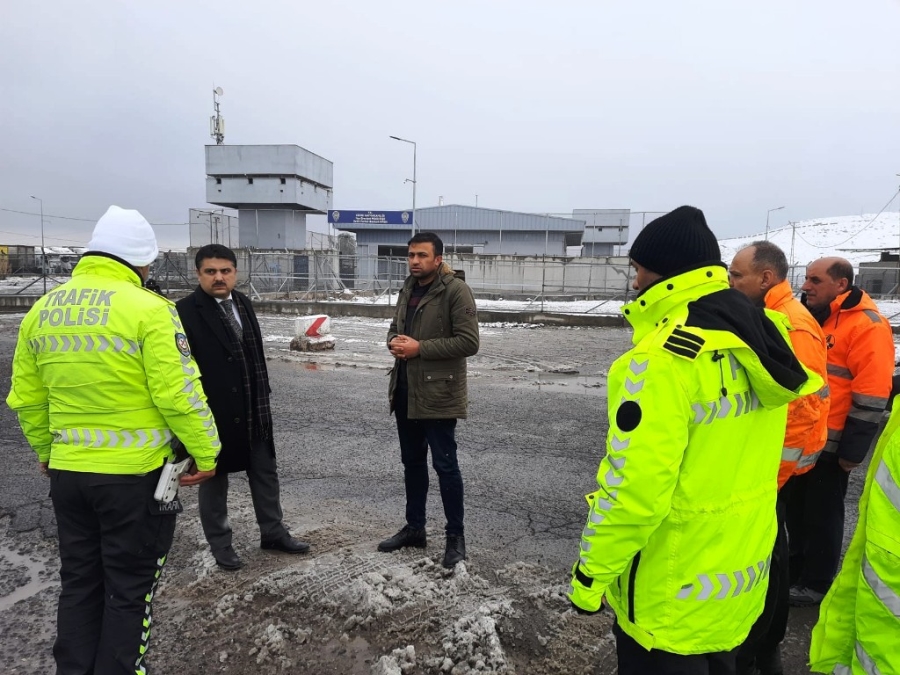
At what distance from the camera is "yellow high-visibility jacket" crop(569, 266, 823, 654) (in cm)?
157

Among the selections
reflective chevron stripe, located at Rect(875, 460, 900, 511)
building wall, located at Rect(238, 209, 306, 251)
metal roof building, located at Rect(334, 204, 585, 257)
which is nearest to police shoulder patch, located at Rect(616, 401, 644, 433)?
reflective chevron stripe, located at Rect(875, 460, 900, 511)

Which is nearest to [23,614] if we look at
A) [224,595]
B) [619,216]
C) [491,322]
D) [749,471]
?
[224,595]

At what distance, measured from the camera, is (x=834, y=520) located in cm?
324

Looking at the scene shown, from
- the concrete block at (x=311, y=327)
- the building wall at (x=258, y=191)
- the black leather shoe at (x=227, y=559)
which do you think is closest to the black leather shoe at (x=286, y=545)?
the black leather shoe at (x=227, y=559)

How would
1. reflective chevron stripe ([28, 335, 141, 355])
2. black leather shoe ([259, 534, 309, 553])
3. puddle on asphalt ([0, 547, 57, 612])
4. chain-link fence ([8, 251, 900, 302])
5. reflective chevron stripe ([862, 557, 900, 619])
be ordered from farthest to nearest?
chain-link fence ([8, 251, 900, 302]) < black leather shoe ([259, 534, 309, 553]) < puddle on asphalt ([0, 547, 57, 612]) < reflective chevron stripe ([28, 335, 141, 355]) < reflective chevron stripe ([862, 557, 900, 619])

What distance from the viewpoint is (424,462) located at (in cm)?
380

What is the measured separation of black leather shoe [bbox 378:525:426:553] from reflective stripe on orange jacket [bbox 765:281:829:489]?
7.17 ft

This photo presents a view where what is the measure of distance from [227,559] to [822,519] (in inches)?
143

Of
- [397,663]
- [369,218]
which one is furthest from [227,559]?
[369,218]

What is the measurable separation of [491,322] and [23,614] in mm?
16360

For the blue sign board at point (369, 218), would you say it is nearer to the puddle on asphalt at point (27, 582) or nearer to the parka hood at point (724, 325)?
the puddle on asphalt at point (27, 582)

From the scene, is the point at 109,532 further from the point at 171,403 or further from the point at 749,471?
the point at 749,471

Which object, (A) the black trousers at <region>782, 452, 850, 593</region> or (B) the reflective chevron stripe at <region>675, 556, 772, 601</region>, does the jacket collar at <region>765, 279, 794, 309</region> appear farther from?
(B) the reflective chevron stripe at <region>675, 556, 772, 601</region>

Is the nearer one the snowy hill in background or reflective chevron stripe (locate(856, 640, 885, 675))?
reflective chevron stripe (locate(856, 640, 885, 675))
